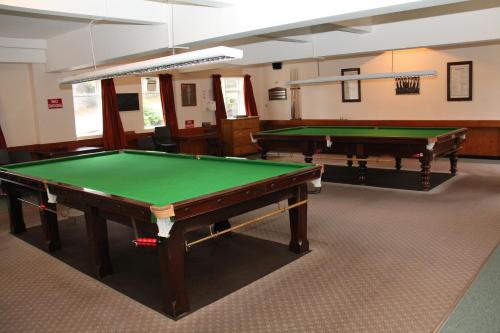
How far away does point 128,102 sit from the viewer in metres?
9.56

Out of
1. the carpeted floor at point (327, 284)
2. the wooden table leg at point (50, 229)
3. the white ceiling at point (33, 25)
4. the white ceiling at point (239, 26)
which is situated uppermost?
the white ceiling at point (33, 25)

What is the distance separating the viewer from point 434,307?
310 centimetres

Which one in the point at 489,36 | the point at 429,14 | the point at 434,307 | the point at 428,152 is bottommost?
the point at 434,307

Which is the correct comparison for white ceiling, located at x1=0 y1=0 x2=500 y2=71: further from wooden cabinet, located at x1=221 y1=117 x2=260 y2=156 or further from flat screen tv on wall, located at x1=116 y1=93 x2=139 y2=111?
wooden cabinet, located at x1=221 y1=117 x2=260 y2=156

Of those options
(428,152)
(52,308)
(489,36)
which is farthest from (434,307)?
(489,36)

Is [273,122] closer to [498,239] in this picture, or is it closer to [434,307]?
[498,239]

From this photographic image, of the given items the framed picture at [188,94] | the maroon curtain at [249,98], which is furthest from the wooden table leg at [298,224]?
the maroon curtain at [249,98]

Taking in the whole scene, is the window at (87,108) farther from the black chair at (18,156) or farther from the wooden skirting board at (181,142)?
the black chair at (18,156)

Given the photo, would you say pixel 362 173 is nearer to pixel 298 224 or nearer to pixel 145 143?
pixel 298 224

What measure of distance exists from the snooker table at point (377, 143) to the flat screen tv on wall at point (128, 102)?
3.19 m

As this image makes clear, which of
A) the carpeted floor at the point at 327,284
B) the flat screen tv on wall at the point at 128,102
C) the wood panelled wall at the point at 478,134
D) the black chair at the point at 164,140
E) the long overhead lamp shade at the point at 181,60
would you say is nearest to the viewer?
the carpeted floor at the point at 327,284

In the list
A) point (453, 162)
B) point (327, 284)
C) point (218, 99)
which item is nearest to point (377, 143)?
point (453, 162)

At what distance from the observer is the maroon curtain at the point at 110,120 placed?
8.89m

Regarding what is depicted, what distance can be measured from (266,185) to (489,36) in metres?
4.55
